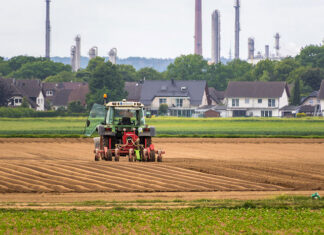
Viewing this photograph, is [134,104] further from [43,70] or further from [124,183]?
[43,70]

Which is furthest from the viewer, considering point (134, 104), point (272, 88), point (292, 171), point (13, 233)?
point (272, 88)

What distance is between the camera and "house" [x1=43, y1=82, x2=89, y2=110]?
127 metres

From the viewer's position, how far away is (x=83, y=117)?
289 ft

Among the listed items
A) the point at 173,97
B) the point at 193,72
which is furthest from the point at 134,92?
the point at 193,72

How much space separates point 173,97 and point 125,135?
92.9 m

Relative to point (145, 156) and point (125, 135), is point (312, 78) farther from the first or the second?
point (145, 156)

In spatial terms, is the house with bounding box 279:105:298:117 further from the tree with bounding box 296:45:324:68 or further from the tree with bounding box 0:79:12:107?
the tree with bounding box 0:79:12:107

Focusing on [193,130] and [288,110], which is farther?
[288,110]

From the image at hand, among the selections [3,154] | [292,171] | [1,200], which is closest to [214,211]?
[1,200]

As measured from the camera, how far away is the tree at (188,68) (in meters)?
149

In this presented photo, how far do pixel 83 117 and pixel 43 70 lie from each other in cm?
8603

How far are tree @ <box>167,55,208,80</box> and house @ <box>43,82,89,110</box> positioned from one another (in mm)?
23156

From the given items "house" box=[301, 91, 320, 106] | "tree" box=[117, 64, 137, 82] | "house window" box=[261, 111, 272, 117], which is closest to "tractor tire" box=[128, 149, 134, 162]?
"house window" box=[261, 111, 272, 117]

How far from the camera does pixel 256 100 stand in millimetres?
116250
